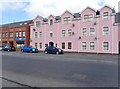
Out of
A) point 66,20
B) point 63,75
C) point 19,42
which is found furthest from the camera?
point 19,42

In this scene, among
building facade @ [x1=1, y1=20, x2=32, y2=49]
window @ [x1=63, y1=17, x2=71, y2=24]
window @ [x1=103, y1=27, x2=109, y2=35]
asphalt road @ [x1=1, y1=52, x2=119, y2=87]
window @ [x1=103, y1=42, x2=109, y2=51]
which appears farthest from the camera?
building facade @ [x1=1, y1=20, x2=32, y2=49]

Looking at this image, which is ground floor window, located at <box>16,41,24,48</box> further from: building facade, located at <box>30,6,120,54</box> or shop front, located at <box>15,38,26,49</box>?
building facade, located at <box>30,6,120,54</box>

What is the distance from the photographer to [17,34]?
57281 millimetres

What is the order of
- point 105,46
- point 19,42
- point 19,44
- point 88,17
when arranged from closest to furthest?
point 105,46, point 88,17, point 19,42, point 19,44

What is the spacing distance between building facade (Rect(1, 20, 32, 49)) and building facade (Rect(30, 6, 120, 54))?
3.79 meters

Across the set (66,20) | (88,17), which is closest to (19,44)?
(66,20)

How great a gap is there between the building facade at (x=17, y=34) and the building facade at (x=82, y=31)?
3.79 m

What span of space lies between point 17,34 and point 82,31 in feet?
74.0

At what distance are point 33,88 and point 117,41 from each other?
105 ft

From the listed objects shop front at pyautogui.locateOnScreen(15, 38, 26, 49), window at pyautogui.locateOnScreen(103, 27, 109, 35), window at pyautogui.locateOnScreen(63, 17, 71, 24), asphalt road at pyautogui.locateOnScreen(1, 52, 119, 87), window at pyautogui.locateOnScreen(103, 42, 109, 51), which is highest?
window at pyautogui.locateOnScreen(63, 17, 71, 24)

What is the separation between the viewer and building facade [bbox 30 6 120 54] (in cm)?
3869

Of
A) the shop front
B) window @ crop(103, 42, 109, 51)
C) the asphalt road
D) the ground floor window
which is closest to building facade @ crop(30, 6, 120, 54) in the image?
window @ crop(103, 42, 109, 51)

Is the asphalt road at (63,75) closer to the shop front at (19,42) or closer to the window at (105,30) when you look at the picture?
the window at (105,30)

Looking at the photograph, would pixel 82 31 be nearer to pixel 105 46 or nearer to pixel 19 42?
pixel 105 46
